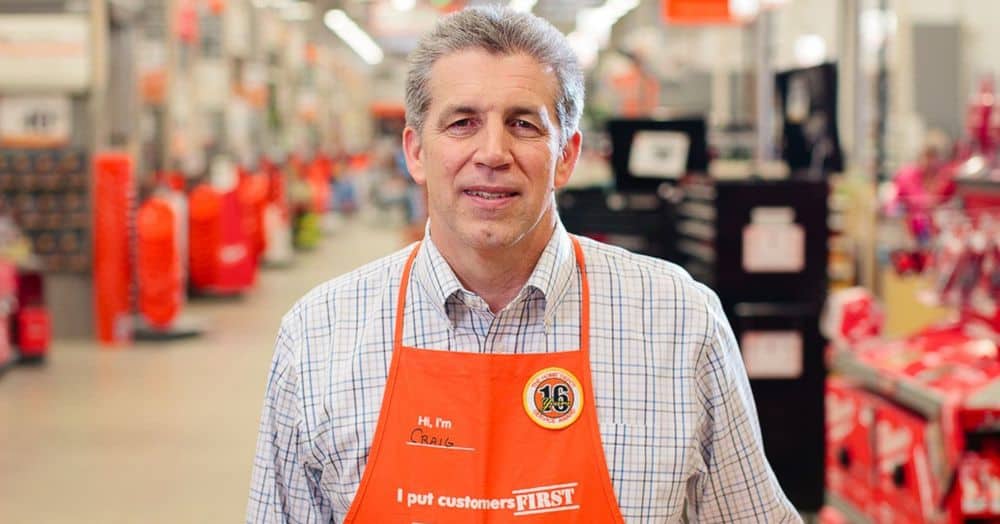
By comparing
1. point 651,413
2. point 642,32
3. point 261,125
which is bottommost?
point 651,413

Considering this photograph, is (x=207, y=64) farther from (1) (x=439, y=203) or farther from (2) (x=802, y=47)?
(1) (x=439, y=203)

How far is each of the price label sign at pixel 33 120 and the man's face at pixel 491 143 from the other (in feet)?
32.6

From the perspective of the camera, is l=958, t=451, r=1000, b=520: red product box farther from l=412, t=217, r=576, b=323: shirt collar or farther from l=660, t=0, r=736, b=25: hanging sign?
l=660, t=0, r=736, b=25: hanging sign

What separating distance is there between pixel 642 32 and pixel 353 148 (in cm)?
2081

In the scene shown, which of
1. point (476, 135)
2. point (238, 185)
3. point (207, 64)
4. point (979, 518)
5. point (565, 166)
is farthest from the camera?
point (207, 64)

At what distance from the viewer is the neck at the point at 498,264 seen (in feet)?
6.27

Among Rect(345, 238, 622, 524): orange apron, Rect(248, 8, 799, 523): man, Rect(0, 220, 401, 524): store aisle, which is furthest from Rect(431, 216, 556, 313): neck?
Rect(0, 220, 401, 524): store aisle

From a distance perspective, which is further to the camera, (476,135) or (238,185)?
(238,185)

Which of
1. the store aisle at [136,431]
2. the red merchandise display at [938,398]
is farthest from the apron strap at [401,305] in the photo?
the store aisle at [136,431]

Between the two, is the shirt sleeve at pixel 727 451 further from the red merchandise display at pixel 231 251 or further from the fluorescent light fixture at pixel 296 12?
the fluorescent light fixture at pixel 296 12

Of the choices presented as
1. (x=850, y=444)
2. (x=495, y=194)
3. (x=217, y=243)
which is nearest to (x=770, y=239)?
(x=850, y=444)

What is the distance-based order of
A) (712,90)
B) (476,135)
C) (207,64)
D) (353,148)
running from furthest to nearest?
(353,148), (712,90), (207,64), (476,135)

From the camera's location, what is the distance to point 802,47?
1939cm

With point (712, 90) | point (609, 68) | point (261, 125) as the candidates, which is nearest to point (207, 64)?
point (261, 125)
